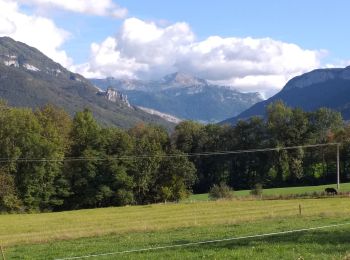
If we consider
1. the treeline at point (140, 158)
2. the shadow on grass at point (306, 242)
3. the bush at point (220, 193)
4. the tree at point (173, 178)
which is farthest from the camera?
the tree at point (173, 178)

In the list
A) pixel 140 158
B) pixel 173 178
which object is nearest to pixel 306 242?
pixel 140 158

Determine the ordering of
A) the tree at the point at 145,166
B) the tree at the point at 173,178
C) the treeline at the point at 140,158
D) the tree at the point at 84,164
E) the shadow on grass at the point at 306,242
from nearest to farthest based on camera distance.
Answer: the shadow on grass at the point at 306,242, the treeline at the point at 140,158, the tree at the point at 84,164, the tree at the point at 145,166, the tree at the point at 173,178

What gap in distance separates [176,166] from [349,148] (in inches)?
1480

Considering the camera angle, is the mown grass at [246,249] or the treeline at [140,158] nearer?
the mown grass at [246,249]

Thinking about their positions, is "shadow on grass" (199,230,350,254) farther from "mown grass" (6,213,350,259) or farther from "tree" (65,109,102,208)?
"tree" (65,109,102,208)

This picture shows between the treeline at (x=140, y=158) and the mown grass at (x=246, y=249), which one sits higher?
the treeline at (x=140, y=158)

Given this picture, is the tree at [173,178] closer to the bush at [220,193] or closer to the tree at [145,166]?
the tree at [145,166]

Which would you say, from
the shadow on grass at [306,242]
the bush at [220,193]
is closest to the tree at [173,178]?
the bush at [220,193]

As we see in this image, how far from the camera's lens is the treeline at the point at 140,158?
8450 cm

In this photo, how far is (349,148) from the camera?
112m

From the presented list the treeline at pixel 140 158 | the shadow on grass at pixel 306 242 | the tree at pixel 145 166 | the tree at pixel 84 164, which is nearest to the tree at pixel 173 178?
the treeline at pixel 140 158

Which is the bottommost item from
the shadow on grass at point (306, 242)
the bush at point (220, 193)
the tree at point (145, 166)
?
the bush at point (220, 193)

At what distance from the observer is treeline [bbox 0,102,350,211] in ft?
277

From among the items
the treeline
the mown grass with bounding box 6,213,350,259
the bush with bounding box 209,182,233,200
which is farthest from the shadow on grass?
the treeline
